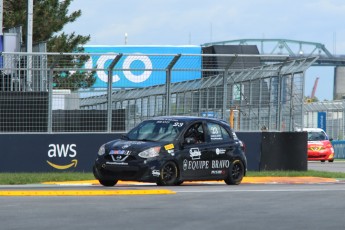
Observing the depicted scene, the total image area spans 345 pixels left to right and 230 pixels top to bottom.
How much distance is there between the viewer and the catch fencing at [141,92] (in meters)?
25.8

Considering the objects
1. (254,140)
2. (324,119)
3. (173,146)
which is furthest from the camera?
(324,119)

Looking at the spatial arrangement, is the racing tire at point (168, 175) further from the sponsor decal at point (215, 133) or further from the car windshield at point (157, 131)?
the sponsor decal at point (215, 133)

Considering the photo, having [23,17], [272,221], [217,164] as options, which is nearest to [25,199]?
[272,221]

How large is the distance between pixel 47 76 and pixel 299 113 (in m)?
7.24

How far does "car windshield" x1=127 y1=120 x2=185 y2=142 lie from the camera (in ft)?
71.3

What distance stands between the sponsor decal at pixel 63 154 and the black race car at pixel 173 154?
4.29 meters

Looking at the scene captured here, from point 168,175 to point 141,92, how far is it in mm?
6004

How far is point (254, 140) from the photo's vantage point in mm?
28125

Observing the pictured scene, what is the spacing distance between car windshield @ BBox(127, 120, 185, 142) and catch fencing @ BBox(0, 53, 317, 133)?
3532 millimetres

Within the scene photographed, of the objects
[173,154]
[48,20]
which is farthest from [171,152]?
[48,20]

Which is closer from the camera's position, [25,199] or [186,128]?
[25,199]

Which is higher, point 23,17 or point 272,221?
point 23,17

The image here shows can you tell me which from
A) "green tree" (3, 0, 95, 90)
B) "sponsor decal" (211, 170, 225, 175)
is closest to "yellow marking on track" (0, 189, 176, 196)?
"sponsor decal" (211, 170, 225, 175)

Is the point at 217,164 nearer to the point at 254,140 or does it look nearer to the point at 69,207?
the point at 254,140
